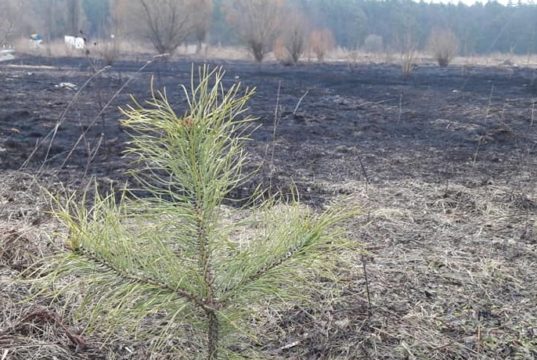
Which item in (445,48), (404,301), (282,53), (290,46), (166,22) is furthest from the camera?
(166,22)

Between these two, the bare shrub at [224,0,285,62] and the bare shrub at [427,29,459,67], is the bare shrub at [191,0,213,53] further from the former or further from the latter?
the bare shrub at [427,29,459,67]

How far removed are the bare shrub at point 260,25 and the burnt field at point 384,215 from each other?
17077 millimetres

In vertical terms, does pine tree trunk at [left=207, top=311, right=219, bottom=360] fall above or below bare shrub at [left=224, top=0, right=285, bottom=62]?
below

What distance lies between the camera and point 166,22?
27766mm

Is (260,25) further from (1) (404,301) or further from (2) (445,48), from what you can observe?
(1) (404,301)

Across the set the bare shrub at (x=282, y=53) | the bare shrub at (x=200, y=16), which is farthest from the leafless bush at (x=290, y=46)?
the bare shrub at (x=200, y=16)

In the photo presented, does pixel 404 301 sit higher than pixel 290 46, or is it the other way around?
pixel 290 46

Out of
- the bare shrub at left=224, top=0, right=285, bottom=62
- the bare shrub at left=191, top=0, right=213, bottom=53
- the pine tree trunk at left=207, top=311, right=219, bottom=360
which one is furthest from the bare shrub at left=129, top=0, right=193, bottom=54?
the pine tree trunk at left=207, top=311, right=219, bottom=360

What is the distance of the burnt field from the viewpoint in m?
2.22

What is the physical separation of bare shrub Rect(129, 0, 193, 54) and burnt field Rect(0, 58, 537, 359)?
19.7 meters

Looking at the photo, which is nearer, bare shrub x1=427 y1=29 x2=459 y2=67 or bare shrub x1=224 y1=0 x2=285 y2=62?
bare shrub x1=427 y1=29 x2=459 y2=67

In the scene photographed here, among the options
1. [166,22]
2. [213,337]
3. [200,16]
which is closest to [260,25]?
[166,22]

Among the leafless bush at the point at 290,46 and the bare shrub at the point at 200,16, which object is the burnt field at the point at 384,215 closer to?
the leafless bush at the point at 290,46

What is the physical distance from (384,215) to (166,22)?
86.4 feet
